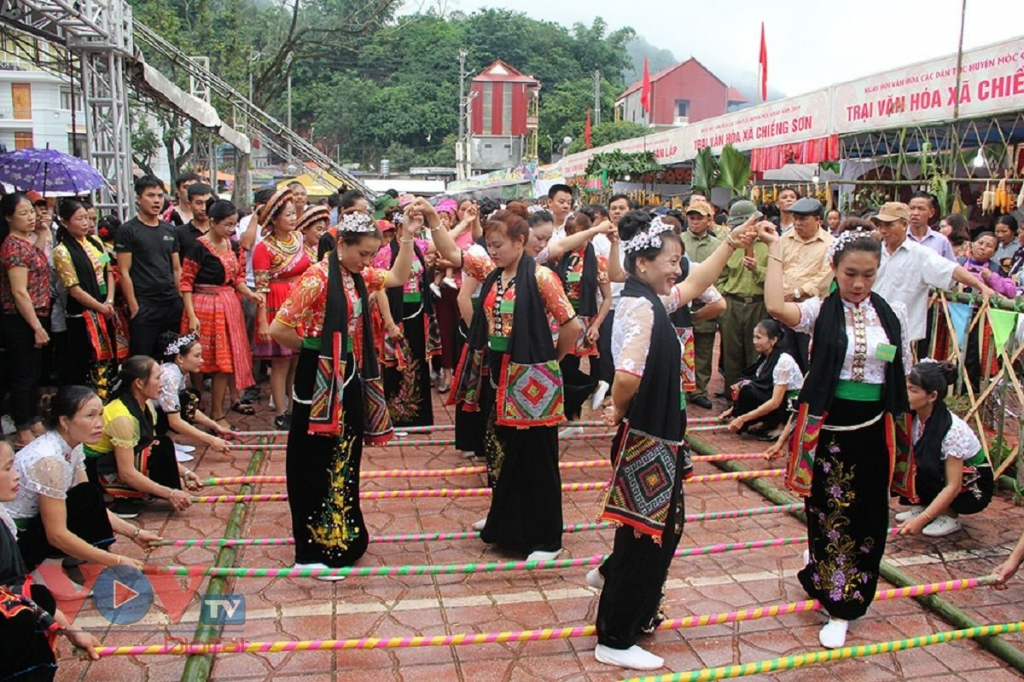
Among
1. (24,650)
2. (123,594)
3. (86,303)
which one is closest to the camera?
(24,650)

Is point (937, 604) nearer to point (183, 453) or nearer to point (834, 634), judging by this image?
point (834, 634)

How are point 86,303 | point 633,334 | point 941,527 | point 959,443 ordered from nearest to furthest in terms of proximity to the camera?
point 633,334 → point 959,443 → point 941,527 → point 86,303

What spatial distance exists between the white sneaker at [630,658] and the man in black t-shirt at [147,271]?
4.41 meters

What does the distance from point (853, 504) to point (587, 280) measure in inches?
120

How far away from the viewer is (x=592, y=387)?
6.91 meters

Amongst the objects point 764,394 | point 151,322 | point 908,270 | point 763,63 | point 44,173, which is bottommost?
point 764,394

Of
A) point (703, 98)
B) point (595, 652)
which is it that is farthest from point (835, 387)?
point (703, 98)

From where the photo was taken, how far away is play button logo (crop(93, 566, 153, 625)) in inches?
153

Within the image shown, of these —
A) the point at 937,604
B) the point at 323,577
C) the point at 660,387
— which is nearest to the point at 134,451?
the point at 323,577

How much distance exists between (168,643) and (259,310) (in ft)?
12.4

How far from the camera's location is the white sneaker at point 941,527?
4.79 meters

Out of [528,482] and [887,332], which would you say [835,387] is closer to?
[887,332]

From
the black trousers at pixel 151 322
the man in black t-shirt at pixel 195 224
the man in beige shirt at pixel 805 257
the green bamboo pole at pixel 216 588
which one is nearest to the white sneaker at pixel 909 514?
the man in beige shirt at pixel 805 257

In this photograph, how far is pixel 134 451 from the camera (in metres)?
4.90
